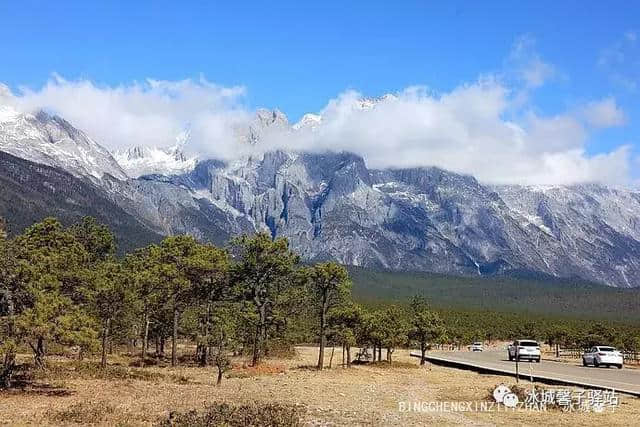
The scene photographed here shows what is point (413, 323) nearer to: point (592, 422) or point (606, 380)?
point (606, 380)

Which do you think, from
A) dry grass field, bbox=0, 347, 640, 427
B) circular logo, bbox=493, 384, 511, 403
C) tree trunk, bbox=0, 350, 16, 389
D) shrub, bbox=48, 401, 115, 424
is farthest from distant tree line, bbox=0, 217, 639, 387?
circular logo, bbox=493, 384, 511, 403

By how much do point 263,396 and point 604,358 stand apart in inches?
1483

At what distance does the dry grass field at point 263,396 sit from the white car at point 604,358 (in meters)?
16.7

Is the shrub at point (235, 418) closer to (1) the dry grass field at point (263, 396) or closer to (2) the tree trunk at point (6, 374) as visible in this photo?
(1) the dry grass field at point (263, 396)

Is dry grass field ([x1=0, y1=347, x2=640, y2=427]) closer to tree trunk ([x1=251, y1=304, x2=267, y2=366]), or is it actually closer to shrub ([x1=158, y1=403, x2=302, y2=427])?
shrub ([x1=158, y1=403, x2=302, y2=427])

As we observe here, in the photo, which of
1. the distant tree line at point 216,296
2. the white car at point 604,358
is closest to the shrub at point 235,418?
the distant tree line at point 216,296

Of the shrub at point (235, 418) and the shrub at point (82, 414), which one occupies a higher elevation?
the shrub at point (235, 418)

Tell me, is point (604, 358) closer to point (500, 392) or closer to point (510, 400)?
point (500, 392)

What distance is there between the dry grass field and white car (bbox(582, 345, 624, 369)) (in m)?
16.7

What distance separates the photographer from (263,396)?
104 feet

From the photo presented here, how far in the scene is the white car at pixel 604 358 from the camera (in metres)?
56.4

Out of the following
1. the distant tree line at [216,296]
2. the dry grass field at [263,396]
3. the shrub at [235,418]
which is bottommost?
the dry grass field at [263,396]

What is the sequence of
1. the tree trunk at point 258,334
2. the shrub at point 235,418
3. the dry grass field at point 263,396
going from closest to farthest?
the shrub at point 235,418 → the dry grass field at point 263,396 → the tree trunk at point 258,334

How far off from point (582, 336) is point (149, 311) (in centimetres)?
6978
